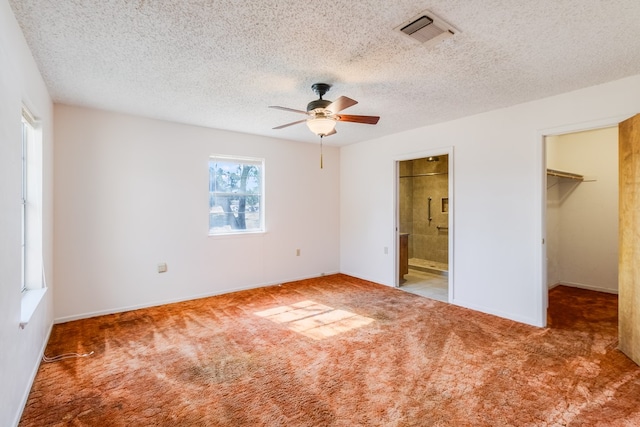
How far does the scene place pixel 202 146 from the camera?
175 inches

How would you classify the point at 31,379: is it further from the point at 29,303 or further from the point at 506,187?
the point at 506,187

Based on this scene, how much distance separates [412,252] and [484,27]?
567 centimetres

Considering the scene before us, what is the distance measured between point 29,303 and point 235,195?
Answer: 2.81 meters

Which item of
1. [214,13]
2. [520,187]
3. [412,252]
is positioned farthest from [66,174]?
[412,252]

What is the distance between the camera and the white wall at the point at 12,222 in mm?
1646

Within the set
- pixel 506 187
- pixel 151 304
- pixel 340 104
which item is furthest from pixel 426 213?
pixel 151 304

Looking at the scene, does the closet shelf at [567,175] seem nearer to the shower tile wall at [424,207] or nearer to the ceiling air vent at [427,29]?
the shower tile wall at [424,207]

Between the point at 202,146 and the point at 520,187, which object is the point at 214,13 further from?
the point at 520,187

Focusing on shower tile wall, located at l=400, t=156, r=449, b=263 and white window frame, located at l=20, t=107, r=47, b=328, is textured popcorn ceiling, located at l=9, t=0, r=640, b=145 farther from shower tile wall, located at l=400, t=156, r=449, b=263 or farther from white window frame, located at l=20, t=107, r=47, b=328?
shower tile wall, located at l=400, t=156, r=449, b=263

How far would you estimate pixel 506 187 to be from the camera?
3.62 metres

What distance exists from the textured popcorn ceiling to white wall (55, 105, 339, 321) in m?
0.55

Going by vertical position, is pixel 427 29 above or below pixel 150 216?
above

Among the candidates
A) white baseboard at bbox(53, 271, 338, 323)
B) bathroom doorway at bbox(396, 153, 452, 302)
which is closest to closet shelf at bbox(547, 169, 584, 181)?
bathroom doorway at bbox(396, 153, 452, 302)

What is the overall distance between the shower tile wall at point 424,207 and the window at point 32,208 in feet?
19.6
